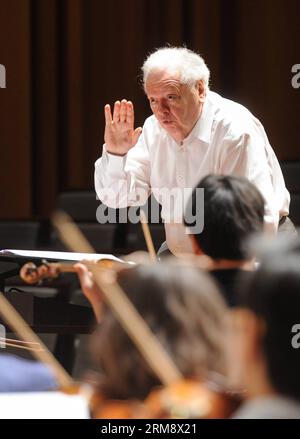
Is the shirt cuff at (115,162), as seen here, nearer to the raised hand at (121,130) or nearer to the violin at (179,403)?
the raised hand at (121,130)

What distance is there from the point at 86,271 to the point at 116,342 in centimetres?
70

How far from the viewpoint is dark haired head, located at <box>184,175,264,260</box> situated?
196 centimetres

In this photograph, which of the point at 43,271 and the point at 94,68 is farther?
the point at 94,68

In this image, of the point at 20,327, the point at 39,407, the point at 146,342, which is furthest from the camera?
the point at 20,327

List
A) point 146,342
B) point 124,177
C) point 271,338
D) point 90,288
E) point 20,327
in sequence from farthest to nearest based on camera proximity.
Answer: point 124,177 < point 20,327 < point 90,288 < point 146,342 < point 271,338

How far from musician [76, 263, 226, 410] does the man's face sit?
5.35 feet

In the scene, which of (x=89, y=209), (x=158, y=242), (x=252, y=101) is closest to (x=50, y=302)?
(x=158, y=242)

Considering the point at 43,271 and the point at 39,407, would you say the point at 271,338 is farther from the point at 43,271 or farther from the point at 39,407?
the point at 43,271

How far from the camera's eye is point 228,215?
199cm

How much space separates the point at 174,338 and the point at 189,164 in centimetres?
178

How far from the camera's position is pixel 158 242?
3.89m

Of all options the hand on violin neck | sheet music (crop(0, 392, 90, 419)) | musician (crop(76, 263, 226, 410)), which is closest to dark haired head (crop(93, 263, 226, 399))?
musician (crop(76, 263, 226, 410))

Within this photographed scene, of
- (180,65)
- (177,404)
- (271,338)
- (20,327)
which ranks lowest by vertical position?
(20,327)

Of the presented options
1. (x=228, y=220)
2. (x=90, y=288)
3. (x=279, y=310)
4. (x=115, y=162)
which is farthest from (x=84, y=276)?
(x=115, y=162)
